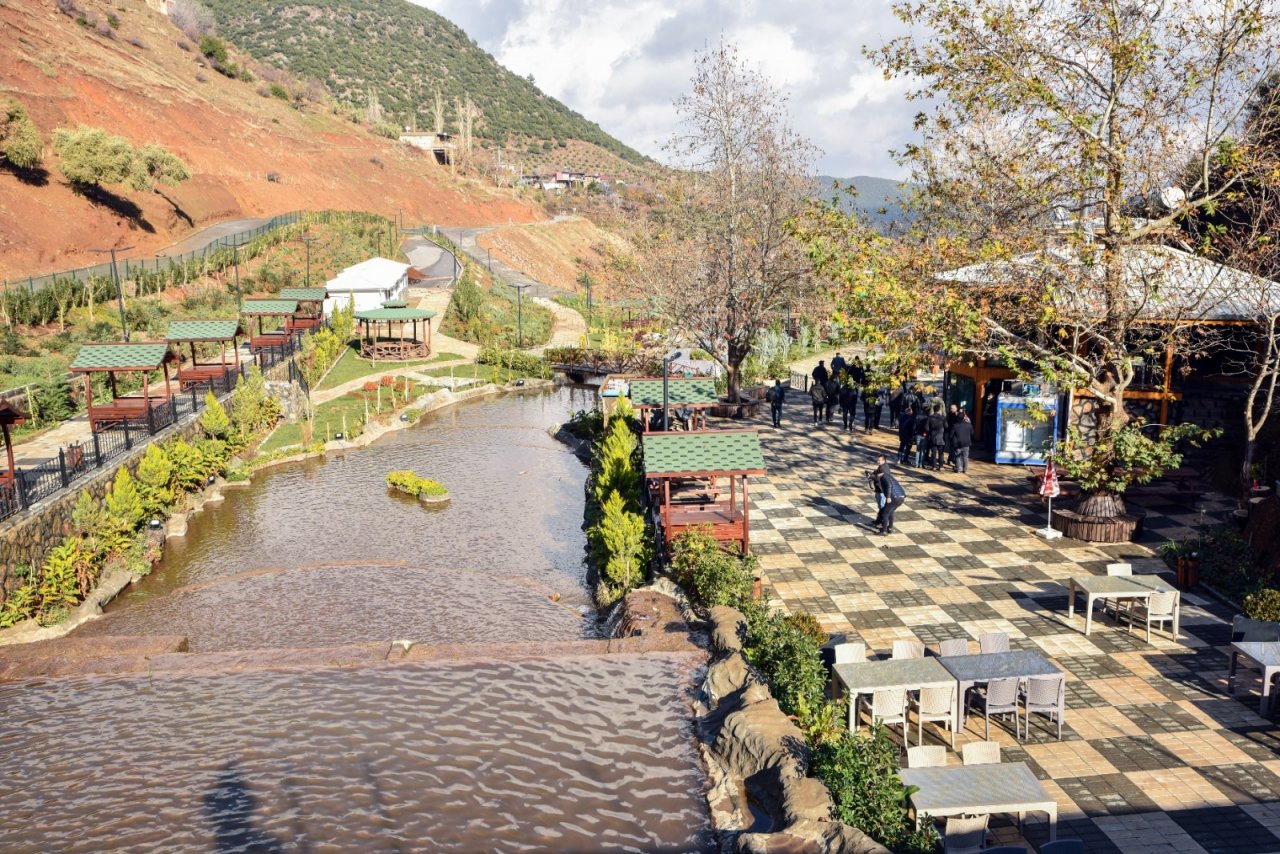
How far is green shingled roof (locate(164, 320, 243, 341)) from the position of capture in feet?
93.2

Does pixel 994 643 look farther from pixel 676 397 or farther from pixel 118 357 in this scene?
pixel 118 357

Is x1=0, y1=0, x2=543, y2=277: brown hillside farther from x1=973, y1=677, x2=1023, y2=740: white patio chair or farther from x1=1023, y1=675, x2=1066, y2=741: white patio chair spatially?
x1=1023, y1=675, x2=1066, y2=741: white patio chair

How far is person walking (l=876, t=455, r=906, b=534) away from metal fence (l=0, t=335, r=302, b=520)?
49.3 feet

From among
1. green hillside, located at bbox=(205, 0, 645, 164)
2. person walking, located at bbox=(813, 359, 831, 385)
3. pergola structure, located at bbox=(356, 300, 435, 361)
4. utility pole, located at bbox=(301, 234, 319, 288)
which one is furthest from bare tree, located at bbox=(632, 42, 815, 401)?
green hillside, located at bbox=(205, 0, 645, 164)

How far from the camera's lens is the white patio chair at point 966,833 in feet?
24.8

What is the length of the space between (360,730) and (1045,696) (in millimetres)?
7644

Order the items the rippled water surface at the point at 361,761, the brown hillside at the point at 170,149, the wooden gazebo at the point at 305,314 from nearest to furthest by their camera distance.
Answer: the rippled water surface at the point at 361,761 → the wooden gazebo at the point at 305,314 → the brown hillside at the point at 170,149

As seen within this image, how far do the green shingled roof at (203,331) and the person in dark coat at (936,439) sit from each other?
67.7 feet

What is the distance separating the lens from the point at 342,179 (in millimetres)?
86125

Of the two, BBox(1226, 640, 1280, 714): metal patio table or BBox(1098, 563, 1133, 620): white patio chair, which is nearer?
BBox(1226, 640, 1280, 714): metal patio table

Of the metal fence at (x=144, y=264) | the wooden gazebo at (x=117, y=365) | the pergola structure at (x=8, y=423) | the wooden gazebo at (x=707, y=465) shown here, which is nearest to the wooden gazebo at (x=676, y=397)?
the wooden gazebo at (x=707, y=465)

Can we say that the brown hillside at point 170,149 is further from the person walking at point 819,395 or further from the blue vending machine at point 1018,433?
the blue vending machine at point 1018,433

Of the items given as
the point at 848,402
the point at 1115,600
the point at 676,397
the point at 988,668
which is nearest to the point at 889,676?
the point at 988,668

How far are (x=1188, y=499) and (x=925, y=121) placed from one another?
9024 millimetres
